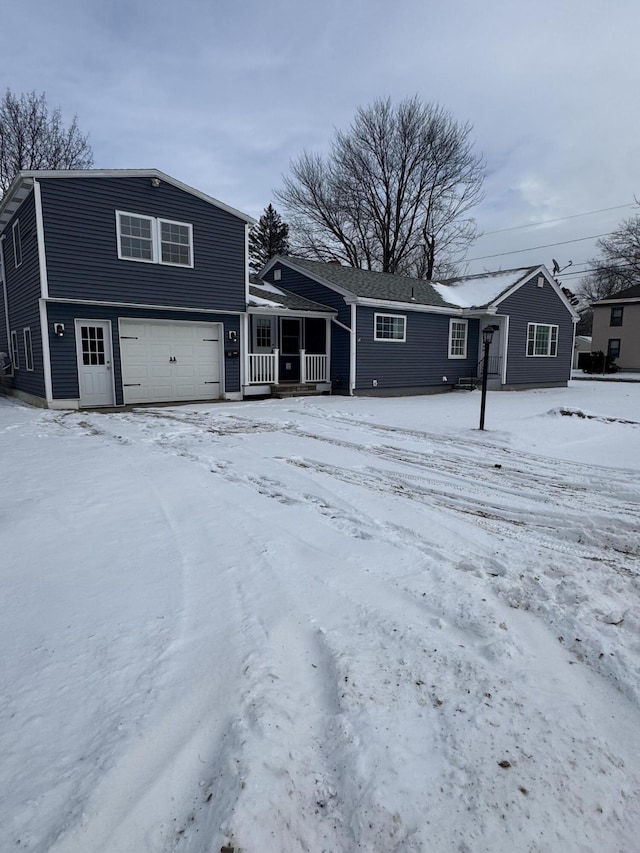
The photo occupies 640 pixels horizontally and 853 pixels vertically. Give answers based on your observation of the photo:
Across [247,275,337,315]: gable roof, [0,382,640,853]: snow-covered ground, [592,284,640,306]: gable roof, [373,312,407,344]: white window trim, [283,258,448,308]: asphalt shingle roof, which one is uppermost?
[592,284,640,306]: gable roof

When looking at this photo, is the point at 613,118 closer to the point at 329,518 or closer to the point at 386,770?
the point at 329,518

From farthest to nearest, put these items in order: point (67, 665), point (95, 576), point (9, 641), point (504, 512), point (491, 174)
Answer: point (491, 174), point (504, 512), point (95, 576), point (9, 641), point (67, 665)

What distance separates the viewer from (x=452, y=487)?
506 cm

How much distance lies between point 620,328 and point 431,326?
818 inches

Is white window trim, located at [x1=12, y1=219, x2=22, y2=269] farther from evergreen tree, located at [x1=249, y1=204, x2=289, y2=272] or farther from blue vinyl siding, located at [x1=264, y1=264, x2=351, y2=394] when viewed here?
evergreen tree, located at [x1=249, y1=204, x2=289, y2=272]

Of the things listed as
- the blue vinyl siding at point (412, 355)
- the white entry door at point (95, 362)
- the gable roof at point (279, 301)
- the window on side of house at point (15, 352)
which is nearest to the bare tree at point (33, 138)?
→ the window on side of house at point (15, 352)

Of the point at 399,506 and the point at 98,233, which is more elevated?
the point at 98,233

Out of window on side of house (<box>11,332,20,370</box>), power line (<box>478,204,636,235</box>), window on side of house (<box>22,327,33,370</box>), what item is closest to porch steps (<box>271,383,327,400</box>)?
window on side of house (<box>22,327,33,370</box>)

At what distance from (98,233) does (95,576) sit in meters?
10.6

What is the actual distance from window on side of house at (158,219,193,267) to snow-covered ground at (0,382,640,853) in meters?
9.11

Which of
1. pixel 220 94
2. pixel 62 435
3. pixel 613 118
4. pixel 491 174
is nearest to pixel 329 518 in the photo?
pixel 62 435

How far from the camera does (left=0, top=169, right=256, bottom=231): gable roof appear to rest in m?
10.3

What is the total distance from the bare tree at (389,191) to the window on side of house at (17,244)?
19.7 metres

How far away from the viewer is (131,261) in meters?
11.7
